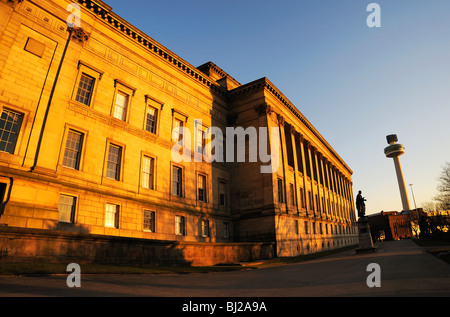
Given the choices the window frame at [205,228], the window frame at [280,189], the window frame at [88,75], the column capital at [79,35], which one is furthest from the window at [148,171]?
the window frame at [280,189]

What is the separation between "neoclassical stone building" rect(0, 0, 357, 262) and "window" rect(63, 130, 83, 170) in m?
0.07

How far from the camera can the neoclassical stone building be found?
640 inches

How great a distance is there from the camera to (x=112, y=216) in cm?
1981

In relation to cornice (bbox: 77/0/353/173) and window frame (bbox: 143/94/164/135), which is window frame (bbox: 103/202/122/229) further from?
cornice (bbox: 77/0/353/173)

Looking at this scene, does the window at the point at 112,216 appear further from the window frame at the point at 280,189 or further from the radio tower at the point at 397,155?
the radio tower at the point at 397,155

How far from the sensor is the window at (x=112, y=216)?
63.7 ft

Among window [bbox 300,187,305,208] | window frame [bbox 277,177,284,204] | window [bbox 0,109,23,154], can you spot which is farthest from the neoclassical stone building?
window [bbox 300,187,305,208]

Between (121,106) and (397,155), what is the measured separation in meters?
165

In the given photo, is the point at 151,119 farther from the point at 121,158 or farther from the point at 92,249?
the point at 92,249

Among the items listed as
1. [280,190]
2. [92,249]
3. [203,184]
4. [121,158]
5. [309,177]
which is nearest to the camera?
[92,249]

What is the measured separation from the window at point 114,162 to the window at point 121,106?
9.00 feet

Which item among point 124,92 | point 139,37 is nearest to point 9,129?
point 124,92

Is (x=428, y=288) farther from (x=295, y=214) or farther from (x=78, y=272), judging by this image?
(x=295, y=214)

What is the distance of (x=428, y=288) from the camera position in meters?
7.02
